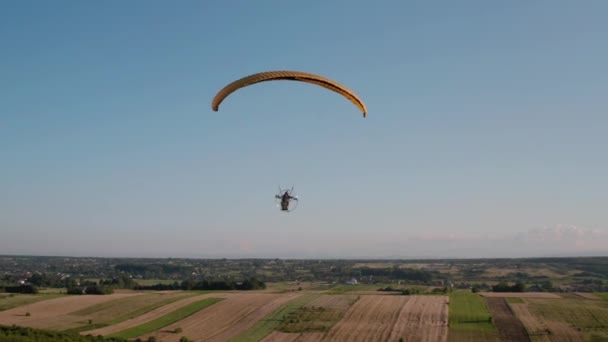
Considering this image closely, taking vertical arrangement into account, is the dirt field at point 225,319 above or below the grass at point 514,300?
below

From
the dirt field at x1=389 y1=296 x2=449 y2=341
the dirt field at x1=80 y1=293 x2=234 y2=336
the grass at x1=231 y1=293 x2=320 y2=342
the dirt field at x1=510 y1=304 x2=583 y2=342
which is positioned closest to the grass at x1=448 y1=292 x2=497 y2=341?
the dirt field at x1=389 y1=296 x2=449 y2=341

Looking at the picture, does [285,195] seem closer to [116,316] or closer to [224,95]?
[224,95]

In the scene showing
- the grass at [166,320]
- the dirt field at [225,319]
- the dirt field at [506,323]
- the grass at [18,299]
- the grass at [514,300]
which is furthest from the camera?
the grass at [514,300]

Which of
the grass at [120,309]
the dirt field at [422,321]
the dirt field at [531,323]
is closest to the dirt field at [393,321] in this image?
the dirt field at [422,321]

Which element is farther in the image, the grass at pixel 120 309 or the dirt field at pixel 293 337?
the grass at pixel 120 309

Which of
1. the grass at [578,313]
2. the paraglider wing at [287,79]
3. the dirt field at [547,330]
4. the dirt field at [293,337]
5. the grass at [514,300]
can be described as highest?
the paraglider wing at [287,79]

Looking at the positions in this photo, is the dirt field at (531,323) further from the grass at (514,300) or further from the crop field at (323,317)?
the grass at (514,300)

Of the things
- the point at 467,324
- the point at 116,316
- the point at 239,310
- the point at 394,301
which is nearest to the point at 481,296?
the point at 394,301

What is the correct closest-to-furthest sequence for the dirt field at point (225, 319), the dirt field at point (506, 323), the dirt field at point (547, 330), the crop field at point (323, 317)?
the dirt field at point (547, 330)
the dirt field at point (506, 323)
the crop field at point (323, 317)
the dirt field at point (225, 319)

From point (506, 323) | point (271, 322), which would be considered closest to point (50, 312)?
point (271, 322)
